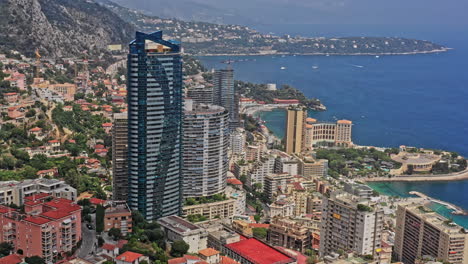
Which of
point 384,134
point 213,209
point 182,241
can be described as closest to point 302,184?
point 213,209

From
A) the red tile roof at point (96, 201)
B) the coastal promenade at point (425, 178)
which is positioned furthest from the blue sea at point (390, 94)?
the red tile roof at point (96, 201)

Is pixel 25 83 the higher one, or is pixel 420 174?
pixel 25 83

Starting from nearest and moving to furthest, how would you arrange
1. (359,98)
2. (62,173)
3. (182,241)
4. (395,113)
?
(182,241), (62,173), (395,113), (359,98)

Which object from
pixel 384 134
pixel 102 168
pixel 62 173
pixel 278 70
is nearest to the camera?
pixel 62 173

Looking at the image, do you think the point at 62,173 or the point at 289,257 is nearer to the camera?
the point at 289,257

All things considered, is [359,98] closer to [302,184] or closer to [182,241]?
[302,184]

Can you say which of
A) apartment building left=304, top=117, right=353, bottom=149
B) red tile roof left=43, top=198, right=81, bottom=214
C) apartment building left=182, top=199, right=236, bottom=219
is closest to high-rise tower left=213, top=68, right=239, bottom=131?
apartment building left=304, top=117, right=353, bottom=149

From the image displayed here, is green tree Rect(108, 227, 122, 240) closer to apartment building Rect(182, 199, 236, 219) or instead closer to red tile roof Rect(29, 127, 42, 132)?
apartment building Rect(182, 199, 236, 219)
